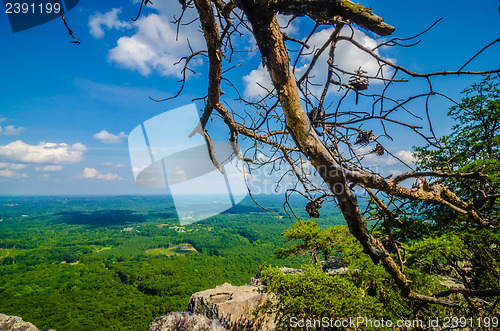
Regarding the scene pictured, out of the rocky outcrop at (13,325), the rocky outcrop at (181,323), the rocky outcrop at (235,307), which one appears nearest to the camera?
the rocky outcrop at (181,323)

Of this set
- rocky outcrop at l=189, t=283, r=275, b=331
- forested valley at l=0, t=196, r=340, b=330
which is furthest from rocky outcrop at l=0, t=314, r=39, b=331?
forested valley at l=0, t=196, r=340, b=330

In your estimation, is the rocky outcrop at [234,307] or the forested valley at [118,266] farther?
the forested valley at [118,266]

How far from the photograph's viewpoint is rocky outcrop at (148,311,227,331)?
161 inches

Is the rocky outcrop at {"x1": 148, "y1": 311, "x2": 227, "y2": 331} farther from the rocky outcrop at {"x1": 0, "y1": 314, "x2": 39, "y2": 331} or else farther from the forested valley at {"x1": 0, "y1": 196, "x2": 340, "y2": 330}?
the rocky outcrop at {"x1": 0, "y1": 314, "x2": 39, "y2": 331}

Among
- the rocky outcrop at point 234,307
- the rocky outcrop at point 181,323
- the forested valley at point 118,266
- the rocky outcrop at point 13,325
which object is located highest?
the rocky outcrop at point 181,323

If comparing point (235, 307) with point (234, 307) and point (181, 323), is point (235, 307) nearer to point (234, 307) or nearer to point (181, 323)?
point (234, 307)

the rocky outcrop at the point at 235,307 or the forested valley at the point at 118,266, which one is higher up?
the rocky outcrop at the point at 235,307

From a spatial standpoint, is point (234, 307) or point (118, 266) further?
point (118, 266)

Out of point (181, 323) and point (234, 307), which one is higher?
point (181, 323)

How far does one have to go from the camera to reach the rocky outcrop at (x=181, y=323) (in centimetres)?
408

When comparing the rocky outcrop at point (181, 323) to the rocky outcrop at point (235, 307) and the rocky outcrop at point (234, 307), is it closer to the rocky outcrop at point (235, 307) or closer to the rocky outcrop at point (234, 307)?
the rocky outcrop at point (234, 307)

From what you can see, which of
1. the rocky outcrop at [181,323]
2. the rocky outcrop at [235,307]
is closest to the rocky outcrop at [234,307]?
the rocky outcrop at [235,307]

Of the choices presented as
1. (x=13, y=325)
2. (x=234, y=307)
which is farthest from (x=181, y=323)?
(x=13, y=325)

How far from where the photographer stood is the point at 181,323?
13.9 feet
